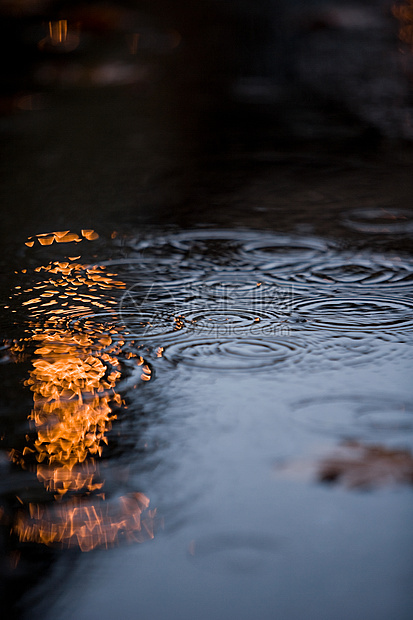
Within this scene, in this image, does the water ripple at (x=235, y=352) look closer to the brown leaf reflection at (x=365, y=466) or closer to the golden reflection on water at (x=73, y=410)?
the golden reflection on water at (x=73, y=410)

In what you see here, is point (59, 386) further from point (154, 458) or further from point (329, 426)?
point (329, 426)

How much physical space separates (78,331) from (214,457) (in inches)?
15.5

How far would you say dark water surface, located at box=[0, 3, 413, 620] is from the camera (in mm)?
552

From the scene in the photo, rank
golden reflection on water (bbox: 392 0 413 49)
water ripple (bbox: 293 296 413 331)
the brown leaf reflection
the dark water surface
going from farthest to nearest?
golden reflection on water (bbox: 392 0 413 49) → water ripple (bbox: 293 296 413 331) → the brown leaf reflection → the dark water surface

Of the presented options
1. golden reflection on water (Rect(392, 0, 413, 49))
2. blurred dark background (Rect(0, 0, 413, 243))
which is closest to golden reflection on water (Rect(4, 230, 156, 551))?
blurred dark background (Rect(0, 0, 413, 243))

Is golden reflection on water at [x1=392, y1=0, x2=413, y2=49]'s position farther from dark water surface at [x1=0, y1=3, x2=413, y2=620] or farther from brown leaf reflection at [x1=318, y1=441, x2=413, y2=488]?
brown leaf reflection at [x1=318, y1=441, x2=413, y2=488]

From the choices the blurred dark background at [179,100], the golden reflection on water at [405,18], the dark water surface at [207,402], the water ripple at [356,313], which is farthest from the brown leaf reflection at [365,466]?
the golden reflection on water at [405,18]

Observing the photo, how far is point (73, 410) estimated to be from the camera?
804 millimetres

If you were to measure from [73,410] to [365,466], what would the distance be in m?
0.35

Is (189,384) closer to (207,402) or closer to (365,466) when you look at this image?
(207,402)

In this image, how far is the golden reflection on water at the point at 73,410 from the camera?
2.01 ft

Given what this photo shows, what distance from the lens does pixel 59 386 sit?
2.80ft

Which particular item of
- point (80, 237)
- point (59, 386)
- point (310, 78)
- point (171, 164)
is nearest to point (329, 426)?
point (59, 386)

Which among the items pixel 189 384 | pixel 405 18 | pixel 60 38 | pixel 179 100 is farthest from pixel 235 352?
pixel 405 18
